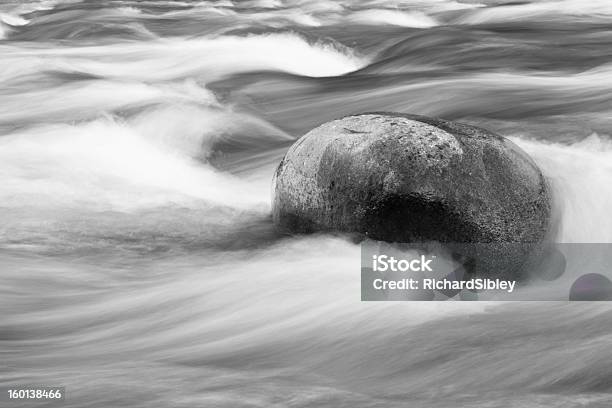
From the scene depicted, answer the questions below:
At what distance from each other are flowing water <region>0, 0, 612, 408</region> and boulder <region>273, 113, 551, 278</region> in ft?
0.73

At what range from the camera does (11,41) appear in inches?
539

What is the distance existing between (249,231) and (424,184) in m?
1.33

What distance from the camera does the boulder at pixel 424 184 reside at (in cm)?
439

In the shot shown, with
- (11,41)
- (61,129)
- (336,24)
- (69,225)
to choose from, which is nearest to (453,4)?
(336,24)

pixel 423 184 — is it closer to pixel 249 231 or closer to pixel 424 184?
pixel 424 184

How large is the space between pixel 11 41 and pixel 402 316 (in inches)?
434

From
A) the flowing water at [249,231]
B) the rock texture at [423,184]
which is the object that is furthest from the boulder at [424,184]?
the flowing water at [249,231]

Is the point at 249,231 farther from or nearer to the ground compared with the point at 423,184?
nearer to the ground

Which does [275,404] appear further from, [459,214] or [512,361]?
[459,214]

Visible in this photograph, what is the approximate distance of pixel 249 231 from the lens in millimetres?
5359

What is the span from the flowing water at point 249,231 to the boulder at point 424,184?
22cm

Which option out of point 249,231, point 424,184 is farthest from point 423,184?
point 249,231

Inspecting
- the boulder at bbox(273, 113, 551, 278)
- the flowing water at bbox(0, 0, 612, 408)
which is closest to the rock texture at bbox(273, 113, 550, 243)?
the boulder at bbox(273, 113, 551, 278)

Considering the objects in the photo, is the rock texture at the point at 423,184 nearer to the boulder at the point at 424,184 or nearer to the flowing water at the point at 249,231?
the boulder at the point at 424,184
